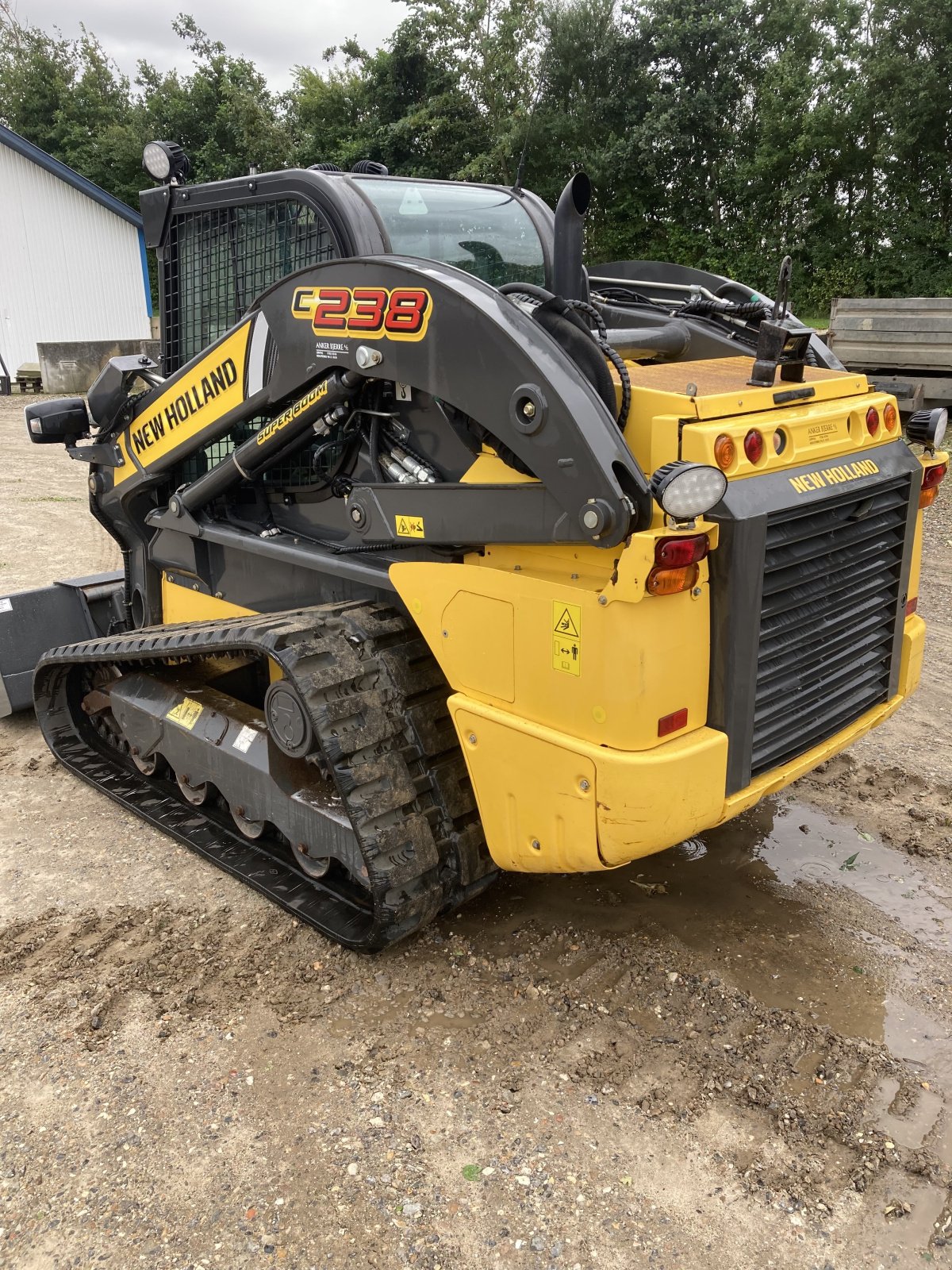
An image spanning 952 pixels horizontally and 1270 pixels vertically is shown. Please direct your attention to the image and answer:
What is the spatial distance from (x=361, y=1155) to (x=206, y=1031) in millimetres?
687

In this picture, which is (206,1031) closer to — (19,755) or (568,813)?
(568,813)

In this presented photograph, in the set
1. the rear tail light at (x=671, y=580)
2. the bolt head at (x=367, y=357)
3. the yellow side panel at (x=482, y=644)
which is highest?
the bolt head at (x=367, y=357)

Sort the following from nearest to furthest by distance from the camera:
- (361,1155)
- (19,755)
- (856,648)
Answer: (361,1155), (856,648), (19,755)

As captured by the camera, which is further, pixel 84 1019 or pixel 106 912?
pixel 106 912

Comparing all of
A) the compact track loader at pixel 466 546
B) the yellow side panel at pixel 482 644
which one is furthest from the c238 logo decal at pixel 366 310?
the yellow side panel at pixel 482 644

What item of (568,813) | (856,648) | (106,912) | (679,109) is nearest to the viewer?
(568,813)

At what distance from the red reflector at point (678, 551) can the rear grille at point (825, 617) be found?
0.32 meters

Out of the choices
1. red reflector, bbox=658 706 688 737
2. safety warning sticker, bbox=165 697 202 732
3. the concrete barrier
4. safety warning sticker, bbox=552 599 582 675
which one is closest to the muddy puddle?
red reflector, bbox=658 706 688 737

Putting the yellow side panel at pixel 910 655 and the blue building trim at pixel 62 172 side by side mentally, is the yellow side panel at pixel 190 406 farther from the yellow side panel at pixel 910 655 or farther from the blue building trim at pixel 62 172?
the blue building trim at pixel 62 172

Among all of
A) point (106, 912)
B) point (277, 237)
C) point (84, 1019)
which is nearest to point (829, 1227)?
point (84, 1019)

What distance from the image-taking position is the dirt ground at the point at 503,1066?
2.35 metres

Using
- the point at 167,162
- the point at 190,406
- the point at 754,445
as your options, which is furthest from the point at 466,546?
the point at 167,162

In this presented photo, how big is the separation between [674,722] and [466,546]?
2.60 ft

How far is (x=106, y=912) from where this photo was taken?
363 cm
